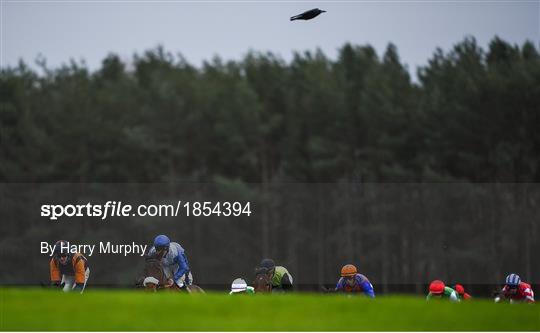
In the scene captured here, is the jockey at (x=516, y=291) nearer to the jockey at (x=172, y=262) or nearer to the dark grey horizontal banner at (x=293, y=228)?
the jockey at (x=172, y=262)

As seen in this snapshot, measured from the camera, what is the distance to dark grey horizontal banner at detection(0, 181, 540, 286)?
57.7 metres

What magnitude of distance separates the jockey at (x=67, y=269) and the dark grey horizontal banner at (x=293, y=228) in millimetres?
27266

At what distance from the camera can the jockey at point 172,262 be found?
23.1 metres

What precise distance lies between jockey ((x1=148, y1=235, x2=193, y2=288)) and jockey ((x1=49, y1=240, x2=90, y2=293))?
5.80 ft

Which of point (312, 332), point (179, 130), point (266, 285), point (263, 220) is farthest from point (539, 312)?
point (179, 130)

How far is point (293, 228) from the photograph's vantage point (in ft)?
215

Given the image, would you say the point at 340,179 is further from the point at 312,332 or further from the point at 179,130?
the point at 312,332

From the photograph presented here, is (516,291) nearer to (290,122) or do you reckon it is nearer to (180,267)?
(180,267)

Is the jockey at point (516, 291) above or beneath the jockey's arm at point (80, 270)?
beneath

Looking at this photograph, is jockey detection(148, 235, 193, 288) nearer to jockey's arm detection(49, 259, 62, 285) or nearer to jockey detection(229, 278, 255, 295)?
jockey detection(229, 278, 255, 295)

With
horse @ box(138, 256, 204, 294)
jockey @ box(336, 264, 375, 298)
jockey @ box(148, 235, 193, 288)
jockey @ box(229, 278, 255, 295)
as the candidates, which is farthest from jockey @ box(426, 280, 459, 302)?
jockey @ box(148, 235, 193, 288)

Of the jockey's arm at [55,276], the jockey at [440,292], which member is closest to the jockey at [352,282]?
the jockey at [440,292]

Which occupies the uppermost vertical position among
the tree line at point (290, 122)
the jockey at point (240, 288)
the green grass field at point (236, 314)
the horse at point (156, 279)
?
the tree line at point (290, 122)

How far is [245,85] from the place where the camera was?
76.0m
